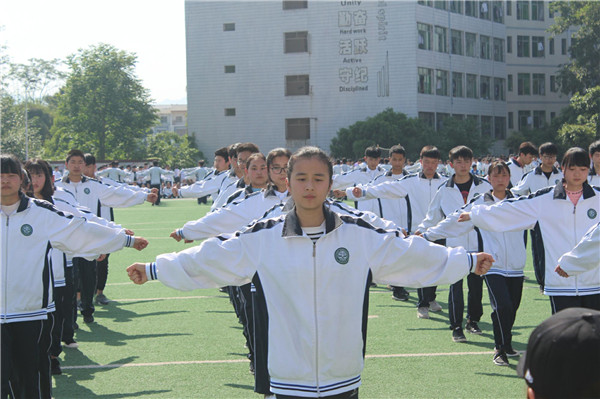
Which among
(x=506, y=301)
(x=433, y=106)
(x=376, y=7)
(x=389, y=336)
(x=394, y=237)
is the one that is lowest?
(x=389, y=336)

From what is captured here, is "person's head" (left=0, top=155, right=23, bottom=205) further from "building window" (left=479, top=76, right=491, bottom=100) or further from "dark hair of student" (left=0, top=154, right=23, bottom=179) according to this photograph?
"building window" (left=479, top=76, right=491, bottom=100)

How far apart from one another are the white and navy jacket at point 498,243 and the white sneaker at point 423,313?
2.54 metres

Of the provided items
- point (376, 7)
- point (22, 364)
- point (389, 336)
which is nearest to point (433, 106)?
point (376, 7)

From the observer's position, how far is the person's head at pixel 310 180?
14.9ft

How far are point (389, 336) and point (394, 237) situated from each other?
17.6 feet

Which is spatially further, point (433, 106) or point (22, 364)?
point (433, 106)

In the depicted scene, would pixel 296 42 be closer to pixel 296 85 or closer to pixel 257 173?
pixel 296 85

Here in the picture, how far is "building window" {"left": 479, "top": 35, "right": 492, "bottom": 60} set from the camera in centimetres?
6550

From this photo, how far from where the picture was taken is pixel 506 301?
8.31m

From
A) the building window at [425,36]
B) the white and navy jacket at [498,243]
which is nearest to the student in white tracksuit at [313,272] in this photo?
the white and navy jacket at [498,243]

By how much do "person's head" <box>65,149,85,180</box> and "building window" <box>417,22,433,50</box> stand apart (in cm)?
4924

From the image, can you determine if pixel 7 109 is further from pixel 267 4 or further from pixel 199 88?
pixel 267 4

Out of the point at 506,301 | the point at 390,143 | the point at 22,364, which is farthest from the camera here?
the point at 390,143

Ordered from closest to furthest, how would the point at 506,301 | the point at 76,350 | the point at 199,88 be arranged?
the point at 506,301 < the point at 76,350 < the point at 199,88
